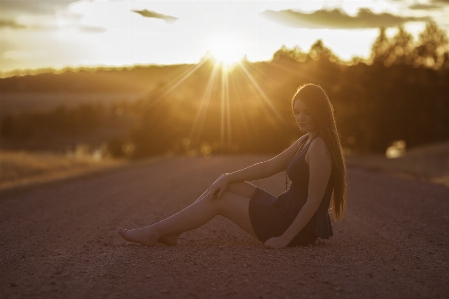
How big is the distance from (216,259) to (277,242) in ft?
2.35

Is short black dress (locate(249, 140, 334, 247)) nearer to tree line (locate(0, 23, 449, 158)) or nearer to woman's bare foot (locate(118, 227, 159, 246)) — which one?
woman's bare foot (locate(118, 227, 159, 246))

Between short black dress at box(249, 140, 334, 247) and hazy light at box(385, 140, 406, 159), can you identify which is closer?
short black dress at box(249, 140, 334, 247)

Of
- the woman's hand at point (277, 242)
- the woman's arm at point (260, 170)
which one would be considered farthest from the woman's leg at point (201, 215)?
the woman's hand at point (277, 242)

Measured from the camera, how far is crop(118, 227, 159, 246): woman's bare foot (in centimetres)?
616

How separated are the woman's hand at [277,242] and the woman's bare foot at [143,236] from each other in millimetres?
1173

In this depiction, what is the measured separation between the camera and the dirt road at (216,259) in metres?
4.56

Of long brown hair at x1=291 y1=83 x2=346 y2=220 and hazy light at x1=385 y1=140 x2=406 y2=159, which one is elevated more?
long brown hair at x1=291 y1=83 x2=346 y2=220

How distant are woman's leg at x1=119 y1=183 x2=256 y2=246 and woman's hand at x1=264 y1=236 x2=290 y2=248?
0.89ft

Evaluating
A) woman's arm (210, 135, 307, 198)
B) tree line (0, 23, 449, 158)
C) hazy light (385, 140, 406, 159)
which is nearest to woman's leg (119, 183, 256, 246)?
woman's arm (210, 135, 307, 198)

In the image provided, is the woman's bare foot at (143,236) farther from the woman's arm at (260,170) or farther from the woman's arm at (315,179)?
the woman's arm at (315,179)

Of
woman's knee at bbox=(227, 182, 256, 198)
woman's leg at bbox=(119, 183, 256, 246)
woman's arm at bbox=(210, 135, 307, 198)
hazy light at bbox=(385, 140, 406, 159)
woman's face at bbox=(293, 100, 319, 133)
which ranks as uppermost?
woman's face at bbox=(293, 100, 319, 133)

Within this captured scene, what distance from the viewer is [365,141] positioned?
51.2 metres

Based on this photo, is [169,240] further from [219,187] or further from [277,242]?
[277,242]

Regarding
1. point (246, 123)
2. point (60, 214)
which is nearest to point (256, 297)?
point (60, 214)
